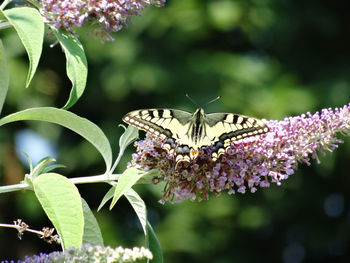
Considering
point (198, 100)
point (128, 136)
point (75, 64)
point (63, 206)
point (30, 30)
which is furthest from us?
point (198, 100)

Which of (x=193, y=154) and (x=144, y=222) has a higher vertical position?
A: (x=193, y=154)

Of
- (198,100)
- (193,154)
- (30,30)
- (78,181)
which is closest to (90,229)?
(78,181)

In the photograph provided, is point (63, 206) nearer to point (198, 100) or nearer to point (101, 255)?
point (101, 255)

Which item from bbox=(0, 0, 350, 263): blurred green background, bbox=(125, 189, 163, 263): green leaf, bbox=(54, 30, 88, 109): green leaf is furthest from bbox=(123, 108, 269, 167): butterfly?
bbox=(0, 0, 350, 263): blurred green background

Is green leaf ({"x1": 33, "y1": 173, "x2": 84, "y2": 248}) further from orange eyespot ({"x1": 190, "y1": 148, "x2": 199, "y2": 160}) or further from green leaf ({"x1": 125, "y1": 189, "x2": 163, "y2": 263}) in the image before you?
orange eyespot ({"x1": 190, "y1": 148, "x2": 199, "y2": 160})

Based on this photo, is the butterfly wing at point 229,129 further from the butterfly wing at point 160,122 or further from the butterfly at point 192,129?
the butterfly wing at point 160,122

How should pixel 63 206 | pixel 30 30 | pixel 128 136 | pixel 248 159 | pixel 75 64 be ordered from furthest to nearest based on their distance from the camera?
pixel 128 136 < pixel 248 159 < pixel 75 64 < pixel 30 30 < pixel 63 206

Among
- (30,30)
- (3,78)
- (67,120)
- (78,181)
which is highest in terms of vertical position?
(30,30)

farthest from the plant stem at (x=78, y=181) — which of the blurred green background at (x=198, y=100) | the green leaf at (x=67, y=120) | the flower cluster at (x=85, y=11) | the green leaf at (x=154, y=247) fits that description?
the blurred green background at (x=198, y=100)
